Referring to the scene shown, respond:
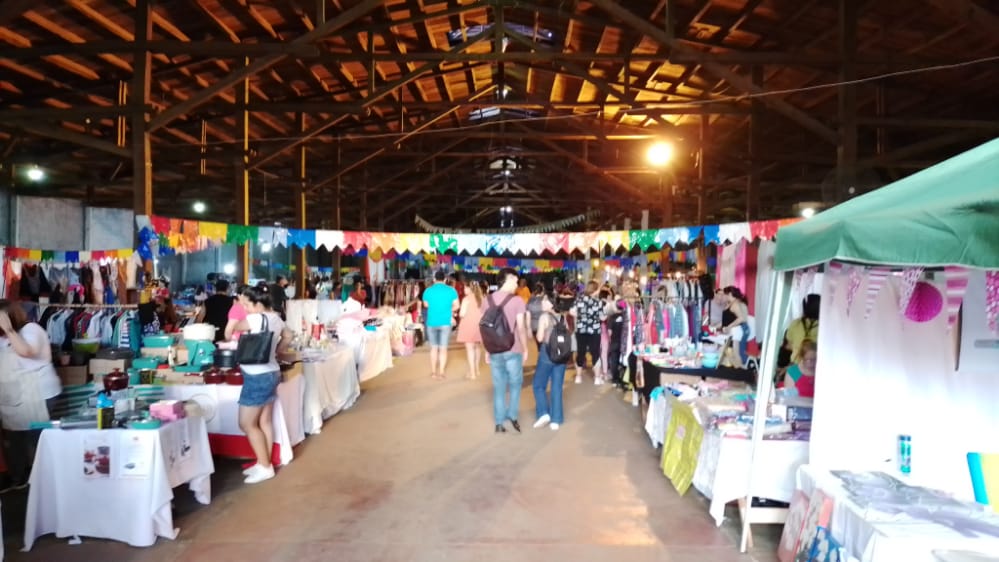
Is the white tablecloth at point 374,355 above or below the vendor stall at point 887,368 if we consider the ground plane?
below

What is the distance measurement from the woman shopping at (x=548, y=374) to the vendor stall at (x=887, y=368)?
270 centimetres

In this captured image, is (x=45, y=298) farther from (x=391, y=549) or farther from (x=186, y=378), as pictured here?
(x=391, y=549)

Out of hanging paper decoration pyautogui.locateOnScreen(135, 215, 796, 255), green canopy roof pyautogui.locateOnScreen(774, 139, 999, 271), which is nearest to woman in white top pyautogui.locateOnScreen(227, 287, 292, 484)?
hanging paper decoration pyautogui.locateOnScreen(135, 215, 796, 255)

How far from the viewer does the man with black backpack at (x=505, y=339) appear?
6113 millimetres

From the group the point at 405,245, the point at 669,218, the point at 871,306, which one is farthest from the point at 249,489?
the point at 669,218

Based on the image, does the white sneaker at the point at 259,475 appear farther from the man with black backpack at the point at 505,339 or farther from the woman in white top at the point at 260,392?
the man with black backpack at the point at 505,339

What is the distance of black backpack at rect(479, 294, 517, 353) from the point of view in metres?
6.08

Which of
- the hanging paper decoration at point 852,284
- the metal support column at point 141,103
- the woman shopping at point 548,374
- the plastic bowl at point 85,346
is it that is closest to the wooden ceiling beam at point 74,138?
the metal support column at point 141,103

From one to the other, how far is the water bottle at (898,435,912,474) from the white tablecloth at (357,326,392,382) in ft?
21.7

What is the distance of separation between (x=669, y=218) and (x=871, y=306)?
1113 cm

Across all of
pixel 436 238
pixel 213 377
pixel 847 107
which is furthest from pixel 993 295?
pixel 436 238

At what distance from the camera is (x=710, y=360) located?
20.8ft

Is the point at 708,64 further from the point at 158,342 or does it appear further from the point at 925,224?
the point at 158,342

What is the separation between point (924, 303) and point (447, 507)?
3.01 metres
